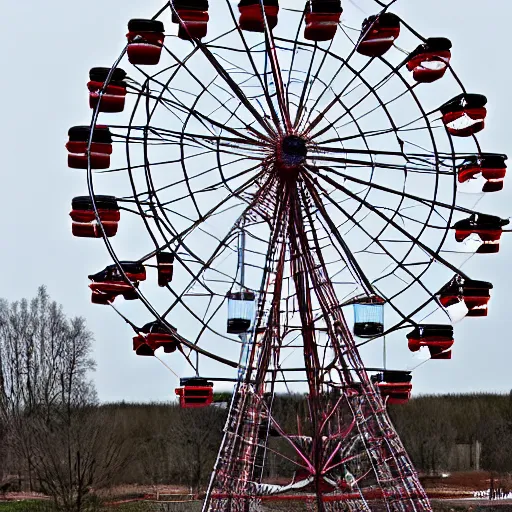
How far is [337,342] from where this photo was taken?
854 inches

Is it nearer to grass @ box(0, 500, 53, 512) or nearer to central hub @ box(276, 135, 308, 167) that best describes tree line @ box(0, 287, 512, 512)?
grass @ box(0, 500, 53, 512)

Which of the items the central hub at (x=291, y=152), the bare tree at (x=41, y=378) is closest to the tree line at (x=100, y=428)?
the bare tree at (x=41, y=378)

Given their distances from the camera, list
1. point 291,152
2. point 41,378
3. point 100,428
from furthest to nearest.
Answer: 1. point 41,378
2. point 100,428
3. point 291,152

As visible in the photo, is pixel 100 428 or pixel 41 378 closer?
pixel 100 428

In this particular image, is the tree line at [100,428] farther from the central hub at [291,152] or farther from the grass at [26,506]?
the central hub at [291,152]

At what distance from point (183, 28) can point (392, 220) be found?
515cm

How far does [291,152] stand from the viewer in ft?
71.8

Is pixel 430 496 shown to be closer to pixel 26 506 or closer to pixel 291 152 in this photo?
pixel 26 506

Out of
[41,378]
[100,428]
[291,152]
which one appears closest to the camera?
[291,152]

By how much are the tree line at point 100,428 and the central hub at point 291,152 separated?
Result: 90.3 ft

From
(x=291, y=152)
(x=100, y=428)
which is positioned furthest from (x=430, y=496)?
(x=291, y=152)

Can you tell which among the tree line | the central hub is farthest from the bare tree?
the central hub

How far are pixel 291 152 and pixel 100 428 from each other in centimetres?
3455

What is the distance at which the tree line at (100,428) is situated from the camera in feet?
169
